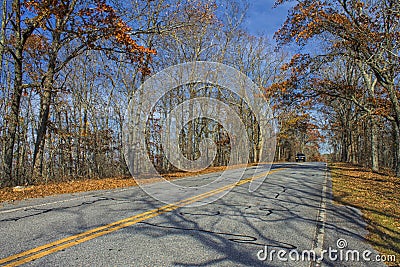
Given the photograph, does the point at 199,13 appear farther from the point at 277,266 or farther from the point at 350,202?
the point at 277,266

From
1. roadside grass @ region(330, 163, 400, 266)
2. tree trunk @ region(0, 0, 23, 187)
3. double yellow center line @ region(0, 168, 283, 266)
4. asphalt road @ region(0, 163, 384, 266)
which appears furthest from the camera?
tree trunk @ region(0, 0, 23, 187)

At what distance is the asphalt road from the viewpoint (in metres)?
3.52

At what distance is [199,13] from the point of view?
1441cm

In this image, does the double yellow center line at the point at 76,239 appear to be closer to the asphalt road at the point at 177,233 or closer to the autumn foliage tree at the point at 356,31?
the asphalt road at the point at 177,233

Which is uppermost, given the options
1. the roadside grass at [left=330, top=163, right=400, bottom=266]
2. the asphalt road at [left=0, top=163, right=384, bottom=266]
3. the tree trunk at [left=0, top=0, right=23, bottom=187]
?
the tree trunk at [left=0, top=0, right=23, bottom=187]

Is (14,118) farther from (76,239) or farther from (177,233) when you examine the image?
(177,233)

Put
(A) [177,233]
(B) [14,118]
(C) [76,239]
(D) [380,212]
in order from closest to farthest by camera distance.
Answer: (C) [76,239] < (A) [177,233] < (D) [380,212] < (B) [14,118]

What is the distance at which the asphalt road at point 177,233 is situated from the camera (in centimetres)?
352

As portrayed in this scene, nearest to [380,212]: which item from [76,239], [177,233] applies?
[177,233]

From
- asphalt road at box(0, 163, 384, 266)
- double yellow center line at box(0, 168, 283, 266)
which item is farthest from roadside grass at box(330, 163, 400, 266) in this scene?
double yellow center line at box(0, 168, 283, 266)

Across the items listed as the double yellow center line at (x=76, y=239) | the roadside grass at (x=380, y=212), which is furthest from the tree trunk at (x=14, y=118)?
the roadside grass at (x=380, y=212)

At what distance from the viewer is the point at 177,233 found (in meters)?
4.53

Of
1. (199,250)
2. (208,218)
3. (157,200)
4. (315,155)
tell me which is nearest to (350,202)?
(208,218)

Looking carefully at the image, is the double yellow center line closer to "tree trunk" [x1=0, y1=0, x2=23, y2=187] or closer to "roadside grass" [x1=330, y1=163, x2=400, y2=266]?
"roadside grass" [x1=330, y1=163, x2=400, y2=266]
